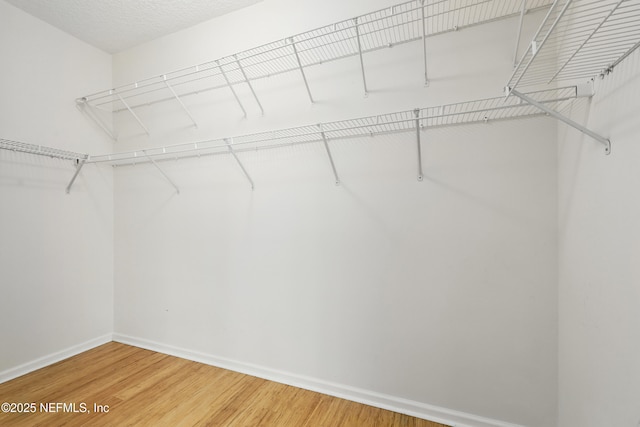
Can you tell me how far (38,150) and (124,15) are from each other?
1.19m

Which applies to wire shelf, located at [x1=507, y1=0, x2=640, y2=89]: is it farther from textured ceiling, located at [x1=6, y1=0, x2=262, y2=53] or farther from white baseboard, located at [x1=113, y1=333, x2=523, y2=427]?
textured ceiling, located at [x1=6, y1=0, x2=262, y2=53]

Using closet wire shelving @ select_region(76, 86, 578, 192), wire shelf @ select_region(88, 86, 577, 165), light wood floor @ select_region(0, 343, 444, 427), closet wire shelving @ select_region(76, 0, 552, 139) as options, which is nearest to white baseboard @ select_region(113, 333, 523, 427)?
light wood floor @ select_region(0, 343, 444, 427)

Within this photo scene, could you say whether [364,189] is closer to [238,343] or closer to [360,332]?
[360,332]

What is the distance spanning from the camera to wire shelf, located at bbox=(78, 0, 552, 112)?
1288 millimetres

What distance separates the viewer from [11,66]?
1.85m

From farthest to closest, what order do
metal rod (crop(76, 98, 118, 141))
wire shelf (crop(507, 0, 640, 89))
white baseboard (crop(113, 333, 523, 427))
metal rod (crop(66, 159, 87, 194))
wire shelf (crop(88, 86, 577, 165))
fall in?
metal rod (crop(76, 98, 118, 141)), metal rod (crop(66, 159, 87, 194)), white baseboard (crop(113, 333, 523, 427)), wire shelf (crop(88, 86, 577, 165)), wire shelf (crop(507, 0, 640, 89))

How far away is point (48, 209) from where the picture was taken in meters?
2.04

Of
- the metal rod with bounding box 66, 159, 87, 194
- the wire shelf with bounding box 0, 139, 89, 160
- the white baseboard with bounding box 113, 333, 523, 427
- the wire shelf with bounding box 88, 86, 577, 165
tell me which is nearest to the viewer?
the wire shelf with bounding box 88, 86, 577, 165

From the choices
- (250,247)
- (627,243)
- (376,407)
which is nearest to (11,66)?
(250,247)

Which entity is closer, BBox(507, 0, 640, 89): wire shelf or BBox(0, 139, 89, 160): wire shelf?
BBox(507, 0, 640, 89): wire shelf

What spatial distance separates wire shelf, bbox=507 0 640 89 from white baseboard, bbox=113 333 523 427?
5.11 ft

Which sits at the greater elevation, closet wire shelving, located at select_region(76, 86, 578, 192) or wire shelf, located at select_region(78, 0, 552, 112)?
wire shelf, located at select_region(78, 0, 552, 112)

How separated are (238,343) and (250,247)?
2.33 ft

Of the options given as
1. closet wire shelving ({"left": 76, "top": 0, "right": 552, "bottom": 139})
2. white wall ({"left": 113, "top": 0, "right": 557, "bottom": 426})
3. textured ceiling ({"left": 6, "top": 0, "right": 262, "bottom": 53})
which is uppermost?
textured ceiling ({"left": 6, "top": 0, "right": 262, "bottom": 53})
